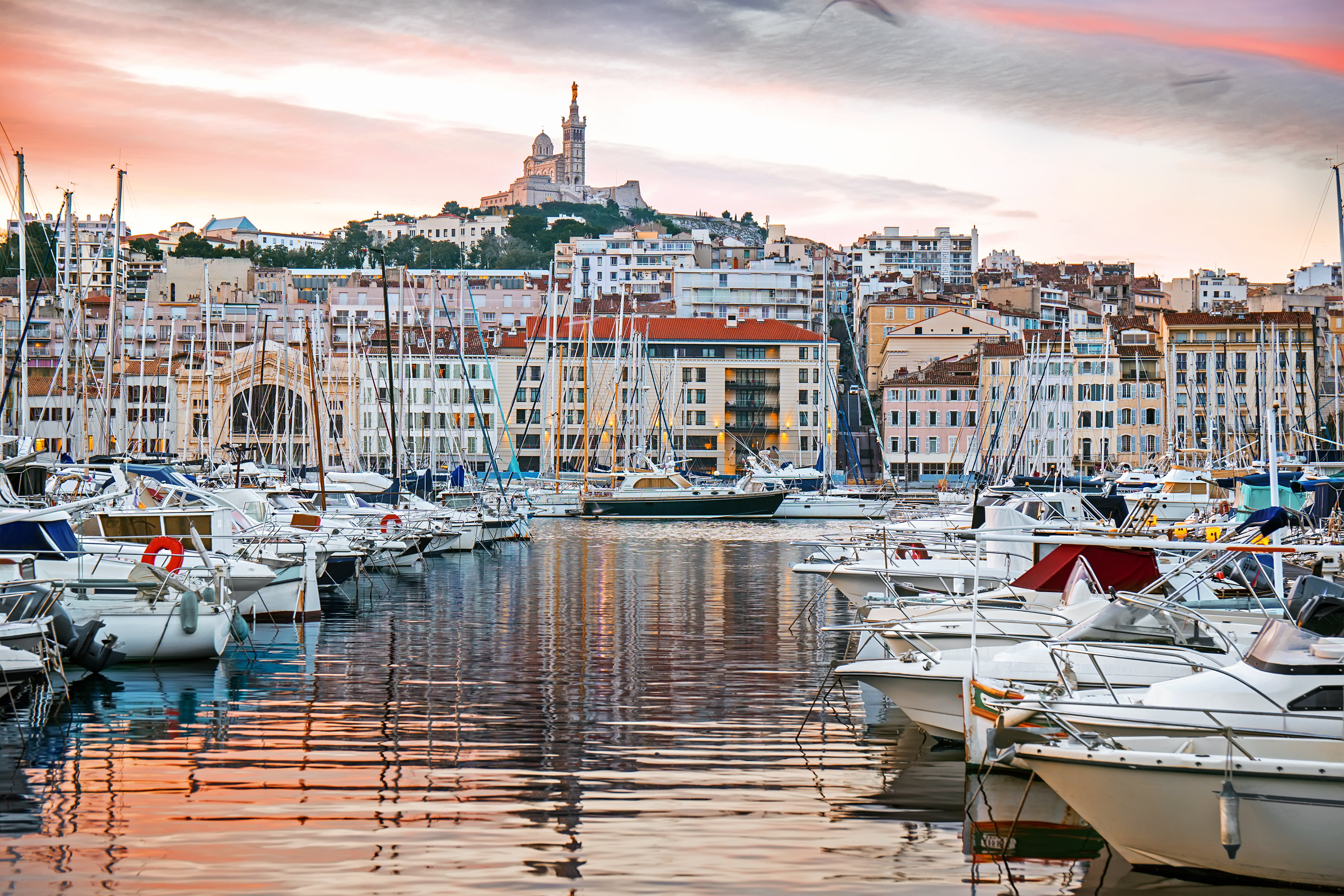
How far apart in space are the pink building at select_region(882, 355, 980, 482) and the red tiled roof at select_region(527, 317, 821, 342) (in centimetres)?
765

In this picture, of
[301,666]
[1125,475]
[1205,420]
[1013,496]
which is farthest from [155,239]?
[301,666]

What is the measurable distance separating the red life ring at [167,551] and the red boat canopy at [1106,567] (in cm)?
1183

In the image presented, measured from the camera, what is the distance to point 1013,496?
39094 millimetres

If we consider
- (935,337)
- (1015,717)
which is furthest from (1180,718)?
(935,337)

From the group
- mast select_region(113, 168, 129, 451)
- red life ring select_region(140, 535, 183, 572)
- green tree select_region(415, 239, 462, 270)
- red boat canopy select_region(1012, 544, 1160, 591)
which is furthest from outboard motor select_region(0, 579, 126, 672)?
green tree select_region(415, 239, 462, 270)

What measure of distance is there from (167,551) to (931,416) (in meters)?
80.4

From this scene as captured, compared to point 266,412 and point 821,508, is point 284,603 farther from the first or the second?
point 266,412

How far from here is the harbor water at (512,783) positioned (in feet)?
34.1

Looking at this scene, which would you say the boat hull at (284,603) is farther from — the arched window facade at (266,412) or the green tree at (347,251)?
the green tree at (347,251)

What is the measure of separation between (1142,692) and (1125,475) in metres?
50.9

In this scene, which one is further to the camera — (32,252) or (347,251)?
(347,251)

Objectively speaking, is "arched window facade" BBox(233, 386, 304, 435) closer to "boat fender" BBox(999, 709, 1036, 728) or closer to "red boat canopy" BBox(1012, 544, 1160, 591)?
"red boat canopy" BBox(1012, 544, 1160, 591)

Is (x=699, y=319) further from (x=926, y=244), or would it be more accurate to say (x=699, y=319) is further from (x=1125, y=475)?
(x=926, y=244)

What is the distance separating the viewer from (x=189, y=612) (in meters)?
19.5
